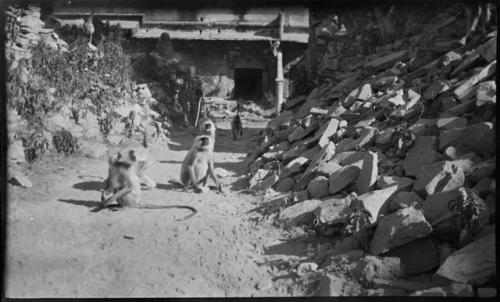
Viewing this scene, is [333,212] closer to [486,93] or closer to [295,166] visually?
[295,166]

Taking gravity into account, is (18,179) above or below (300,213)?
above

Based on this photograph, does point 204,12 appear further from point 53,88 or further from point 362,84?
point 362,84

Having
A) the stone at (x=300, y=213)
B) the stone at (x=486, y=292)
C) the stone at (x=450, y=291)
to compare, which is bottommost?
the stone at (x=486, y=292)

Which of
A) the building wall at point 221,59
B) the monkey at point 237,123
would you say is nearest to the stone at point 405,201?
the monkey at point 237,123

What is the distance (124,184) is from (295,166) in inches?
68.3

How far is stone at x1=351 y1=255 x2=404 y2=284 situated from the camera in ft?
12.1

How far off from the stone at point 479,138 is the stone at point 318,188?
49.3 inches

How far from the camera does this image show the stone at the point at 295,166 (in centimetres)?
504

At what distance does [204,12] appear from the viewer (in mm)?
4340

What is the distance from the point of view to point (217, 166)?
5145 millimetres

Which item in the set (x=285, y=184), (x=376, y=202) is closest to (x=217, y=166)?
(x=285, y=184)

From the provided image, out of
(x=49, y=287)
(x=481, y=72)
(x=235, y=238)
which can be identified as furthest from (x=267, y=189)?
(x=481, y=72)

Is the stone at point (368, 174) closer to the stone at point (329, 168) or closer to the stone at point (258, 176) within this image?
the stone at point (329, 168)

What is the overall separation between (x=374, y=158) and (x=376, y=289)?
132cm
